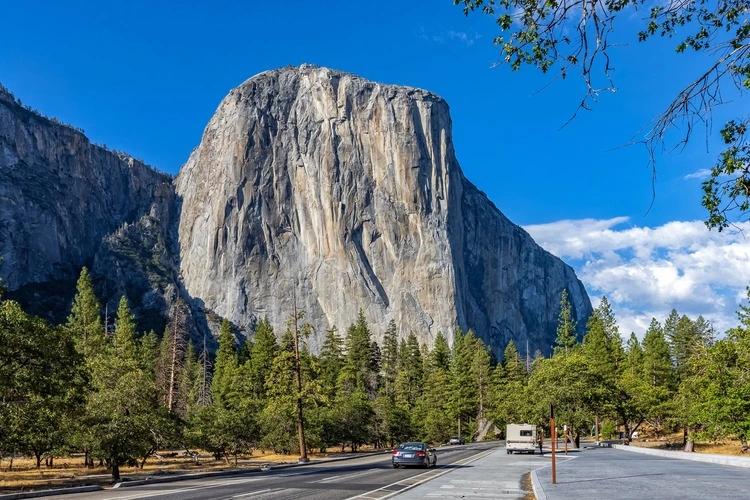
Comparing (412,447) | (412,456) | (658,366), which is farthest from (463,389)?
(412,456)

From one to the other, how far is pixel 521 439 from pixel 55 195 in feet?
474

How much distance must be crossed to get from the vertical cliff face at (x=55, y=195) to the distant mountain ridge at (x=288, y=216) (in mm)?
445

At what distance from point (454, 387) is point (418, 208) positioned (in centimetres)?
6614

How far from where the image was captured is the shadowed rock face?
14900 centimetres

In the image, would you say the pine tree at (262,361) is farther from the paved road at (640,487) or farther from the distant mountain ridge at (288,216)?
the distant mountain ridge at (288,216)

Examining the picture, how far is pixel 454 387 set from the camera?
93.9m

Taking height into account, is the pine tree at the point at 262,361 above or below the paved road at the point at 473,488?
above

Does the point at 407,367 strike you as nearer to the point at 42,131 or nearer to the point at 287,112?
the point at 287,112

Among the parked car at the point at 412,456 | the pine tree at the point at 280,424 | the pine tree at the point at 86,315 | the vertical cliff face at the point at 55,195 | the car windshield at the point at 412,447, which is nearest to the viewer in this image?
the parked car at the point at 412,456

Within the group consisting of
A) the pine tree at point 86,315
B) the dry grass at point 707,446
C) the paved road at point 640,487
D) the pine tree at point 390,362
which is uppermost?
the pine tree at point 86,315

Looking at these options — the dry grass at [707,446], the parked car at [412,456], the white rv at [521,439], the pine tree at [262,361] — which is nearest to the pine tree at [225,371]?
the pine tree at [262,361]

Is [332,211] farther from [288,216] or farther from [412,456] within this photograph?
[412,456]

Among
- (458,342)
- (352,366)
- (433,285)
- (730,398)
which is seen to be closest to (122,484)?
(730,398)

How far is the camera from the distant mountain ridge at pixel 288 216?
147625 mm
